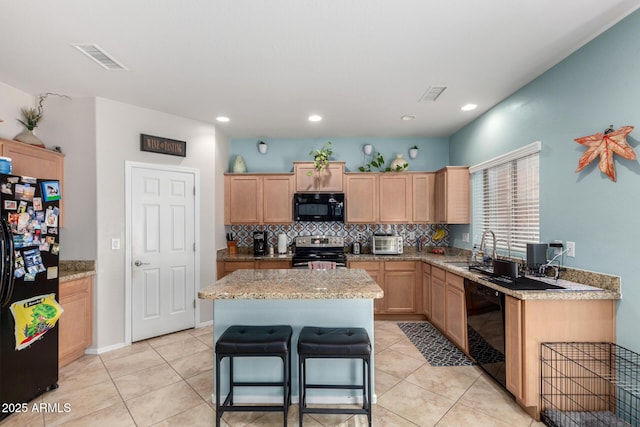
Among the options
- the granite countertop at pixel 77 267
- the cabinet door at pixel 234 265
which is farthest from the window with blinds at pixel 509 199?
the granite countertop at pixel 77 267

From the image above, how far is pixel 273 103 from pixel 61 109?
7.38 feet

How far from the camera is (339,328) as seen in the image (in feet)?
6.96

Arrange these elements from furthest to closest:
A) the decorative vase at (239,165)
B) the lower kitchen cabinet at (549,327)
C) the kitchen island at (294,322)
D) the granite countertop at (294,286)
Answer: the decorative vase at (239,165)
the kitchen island at (294,322)
the lower kitchen cabinet at (549,327)
the granite countertop at (294,286)

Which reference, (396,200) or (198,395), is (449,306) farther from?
(198,395)

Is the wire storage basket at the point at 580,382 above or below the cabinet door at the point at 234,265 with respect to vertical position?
below

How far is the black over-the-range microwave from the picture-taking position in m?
4.37

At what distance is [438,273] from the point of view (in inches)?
141

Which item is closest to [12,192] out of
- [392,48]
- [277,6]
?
[277,6]

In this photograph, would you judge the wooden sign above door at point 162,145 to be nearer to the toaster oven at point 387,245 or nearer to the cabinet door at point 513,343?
the toaster oven at point 387,245

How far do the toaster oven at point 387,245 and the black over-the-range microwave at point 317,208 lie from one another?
0.65m

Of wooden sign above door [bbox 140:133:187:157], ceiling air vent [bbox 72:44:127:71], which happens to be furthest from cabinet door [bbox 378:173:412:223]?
ceiling air vent [bbox 72:44:127:71]

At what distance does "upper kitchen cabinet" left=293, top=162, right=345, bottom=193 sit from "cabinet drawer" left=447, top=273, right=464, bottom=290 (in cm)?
193

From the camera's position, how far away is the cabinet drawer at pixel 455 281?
9.80 ft

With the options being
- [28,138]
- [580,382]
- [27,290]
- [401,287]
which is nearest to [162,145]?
[28,138]
